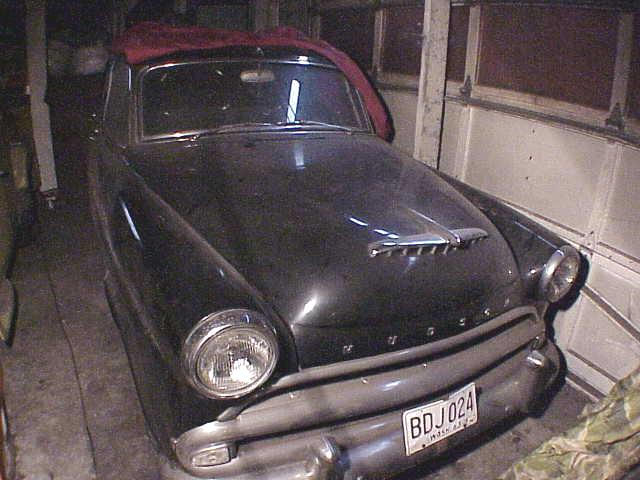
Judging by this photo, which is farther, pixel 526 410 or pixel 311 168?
pixel 311 168

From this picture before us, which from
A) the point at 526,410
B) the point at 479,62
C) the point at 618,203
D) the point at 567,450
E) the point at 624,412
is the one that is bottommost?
the point at 526,410

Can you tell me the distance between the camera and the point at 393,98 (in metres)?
4.79

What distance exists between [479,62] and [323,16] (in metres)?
2.42

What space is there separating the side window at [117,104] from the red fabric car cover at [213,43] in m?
0.10

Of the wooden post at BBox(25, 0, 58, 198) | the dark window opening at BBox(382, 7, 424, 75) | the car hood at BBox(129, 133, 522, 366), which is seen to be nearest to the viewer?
the car hood at BBox(129, 133, 522, 366)

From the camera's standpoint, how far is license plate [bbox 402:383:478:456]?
2.08 meters

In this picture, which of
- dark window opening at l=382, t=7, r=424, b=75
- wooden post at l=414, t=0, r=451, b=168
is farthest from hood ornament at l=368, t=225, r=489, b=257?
dark window opening at l=382, t=7, r=424, b=75

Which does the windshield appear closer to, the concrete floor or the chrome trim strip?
the concrete floor

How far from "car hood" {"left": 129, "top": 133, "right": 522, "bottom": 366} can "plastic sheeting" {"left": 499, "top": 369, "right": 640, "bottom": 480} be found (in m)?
0.54

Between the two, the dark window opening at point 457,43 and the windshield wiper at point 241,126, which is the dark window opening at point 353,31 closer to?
the dark window opening at point 457,43

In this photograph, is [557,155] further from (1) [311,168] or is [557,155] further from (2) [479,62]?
(1) [311,168]

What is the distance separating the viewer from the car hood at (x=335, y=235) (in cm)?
202

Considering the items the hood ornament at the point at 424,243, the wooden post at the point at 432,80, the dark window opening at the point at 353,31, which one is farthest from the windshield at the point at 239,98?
the dark window opening at the point at 353,31

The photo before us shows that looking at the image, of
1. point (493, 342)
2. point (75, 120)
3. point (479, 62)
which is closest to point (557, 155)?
point (479, 62)
